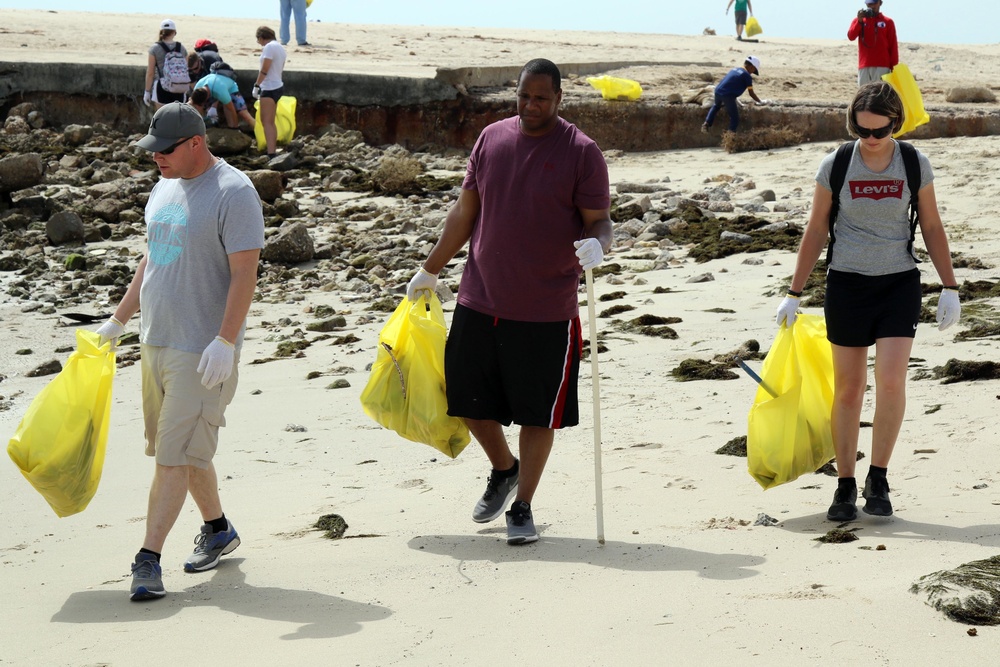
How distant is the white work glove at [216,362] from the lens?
379 cm

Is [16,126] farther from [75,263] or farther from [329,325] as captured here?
[329,325]

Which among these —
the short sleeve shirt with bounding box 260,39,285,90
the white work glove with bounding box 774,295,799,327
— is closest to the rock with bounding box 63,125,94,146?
the short sleeve shirt with bounding box 260,39,285,90

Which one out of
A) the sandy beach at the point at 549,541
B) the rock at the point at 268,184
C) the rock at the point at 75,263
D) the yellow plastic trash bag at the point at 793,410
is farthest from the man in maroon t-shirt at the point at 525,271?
the rock at the point at 268,184

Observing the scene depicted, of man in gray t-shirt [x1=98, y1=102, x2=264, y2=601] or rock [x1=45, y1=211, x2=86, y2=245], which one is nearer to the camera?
man in gray t-shirt [x1=98, y1=102, x2=264, y2=601]

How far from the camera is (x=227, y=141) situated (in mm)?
14969

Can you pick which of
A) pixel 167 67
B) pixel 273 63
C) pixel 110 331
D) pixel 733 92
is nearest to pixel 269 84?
pixel 273 63

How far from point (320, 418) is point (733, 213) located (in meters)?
5.87

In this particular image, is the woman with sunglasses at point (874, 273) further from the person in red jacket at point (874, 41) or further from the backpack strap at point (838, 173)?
the person in red jacket at point (874, 41)

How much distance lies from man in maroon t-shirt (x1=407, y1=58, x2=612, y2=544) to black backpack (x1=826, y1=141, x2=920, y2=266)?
0.78 m

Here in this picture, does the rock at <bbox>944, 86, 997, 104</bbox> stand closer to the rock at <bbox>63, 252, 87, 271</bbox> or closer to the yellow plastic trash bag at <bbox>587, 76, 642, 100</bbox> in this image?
the yellow plastic trash bag at <bbox>587, 76, 642, 100</bbox>

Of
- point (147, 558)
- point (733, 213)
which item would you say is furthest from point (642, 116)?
point (147, 558)

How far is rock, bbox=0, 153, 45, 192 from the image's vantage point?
13.4 m

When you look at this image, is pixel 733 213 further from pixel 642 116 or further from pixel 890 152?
pixel 890 152

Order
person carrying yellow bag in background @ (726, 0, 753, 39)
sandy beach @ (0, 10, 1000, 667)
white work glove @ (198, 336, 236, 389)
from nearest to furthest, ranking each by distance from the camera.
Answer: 1. sandy beach @ (0, 10, 1000, 667)
2. white work glove @ (198, 336, 236, 389)
3. person carrying yellow bag in background @ (726, 0, 753, 39)
